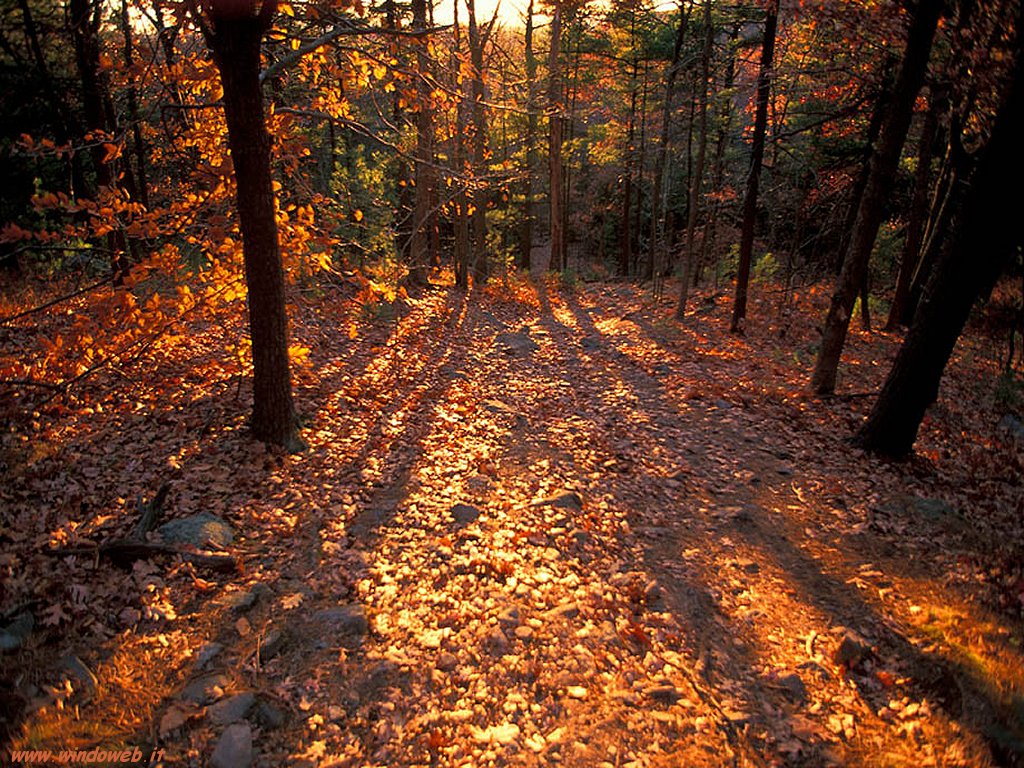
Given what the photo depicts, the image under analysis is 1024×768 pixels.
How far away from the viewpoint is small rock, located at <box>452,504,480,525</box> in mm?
6148

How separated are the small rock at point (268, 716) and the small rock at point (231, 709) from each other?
0.19ft

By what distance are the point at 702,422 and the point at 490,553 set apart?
5369 mm

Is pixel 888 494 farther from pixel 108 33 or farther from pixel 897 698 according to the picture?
pixel 108 33

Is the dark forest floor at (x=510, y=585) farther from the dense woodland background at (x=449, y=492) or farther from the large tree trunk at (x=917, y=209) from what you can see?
the large tree trunk at (x=917, y=209)

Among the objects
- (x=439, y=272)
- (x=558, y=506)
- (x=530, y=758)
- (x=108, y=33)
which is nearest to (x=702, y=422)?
(x=558, y=506)

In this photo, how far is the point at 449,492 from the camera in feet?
22.1

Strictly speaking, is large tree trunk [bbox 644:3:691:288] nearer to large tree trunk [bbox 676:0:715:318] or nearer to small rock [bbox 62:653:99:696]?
large tree trunk [bbox 676:0:715:318]

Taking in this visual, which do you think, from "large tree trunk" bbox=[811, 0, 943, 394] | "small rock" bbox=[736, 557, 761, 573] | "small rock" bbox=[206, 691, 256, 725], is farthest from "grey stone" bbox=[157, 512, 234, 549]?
"large tree trunk" bbox=[811, 0, 943, 394]

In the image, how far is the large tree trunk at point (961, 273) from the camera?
242 inches

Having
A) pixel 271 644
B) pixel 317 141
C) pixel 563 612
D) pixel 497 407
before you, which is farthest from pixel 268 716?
pixel 317 141

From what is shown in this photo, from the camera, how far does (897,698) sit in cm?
407

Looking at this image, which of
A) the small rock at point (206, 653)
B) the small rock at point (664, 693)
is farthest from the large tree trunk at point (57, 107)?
the small rock at point (664, 693)

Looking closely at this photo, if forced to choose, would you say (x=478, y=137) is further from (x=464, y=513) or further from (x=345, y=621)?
(x=345, y=621)

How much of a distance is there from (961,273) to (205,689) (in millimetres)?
9258
